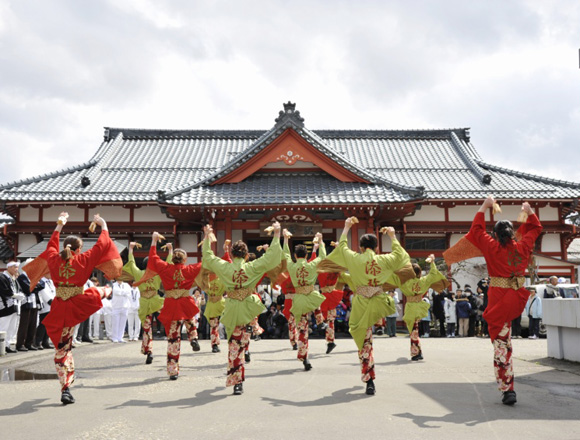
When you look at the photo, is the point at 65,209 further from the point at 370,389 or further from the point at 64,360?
the point at 370,389

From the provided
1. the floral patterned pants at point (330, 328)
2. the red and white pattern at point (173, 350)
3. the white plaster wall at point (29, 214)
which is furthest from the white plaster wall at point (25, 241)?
the red and white pattern at point (173, 350)

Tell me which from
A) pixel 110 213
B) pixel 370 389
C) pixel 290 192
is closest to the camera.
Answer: pixel 370 389

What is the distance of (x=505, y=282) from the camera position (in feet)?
19.0

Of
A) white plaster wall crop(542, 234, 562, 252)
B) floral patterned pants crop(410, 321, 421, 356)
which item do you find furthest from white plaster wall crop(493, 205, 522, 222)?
floral patterned pants crop(410, 321, 421, 356)

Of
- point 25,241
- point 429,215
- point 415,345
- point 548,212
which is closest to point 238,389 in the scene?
point 415,345

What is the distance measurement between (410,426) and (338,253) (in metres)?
2.61

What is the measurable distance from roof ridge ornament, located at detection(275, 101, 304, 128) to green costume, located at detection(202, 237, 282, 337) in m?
11.4

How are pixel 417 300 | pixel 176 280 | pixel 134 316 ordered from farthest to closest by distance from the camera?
1. pixel 134 316
2. pixel 417 300
3. pixel 176 280

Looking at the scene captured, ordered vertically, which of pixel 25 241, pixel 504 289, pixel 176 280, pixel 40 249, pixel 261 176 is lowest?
pixel 504 289

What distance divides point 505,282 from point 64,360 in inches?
205

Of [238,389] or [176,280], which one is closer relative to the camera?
[238,389]

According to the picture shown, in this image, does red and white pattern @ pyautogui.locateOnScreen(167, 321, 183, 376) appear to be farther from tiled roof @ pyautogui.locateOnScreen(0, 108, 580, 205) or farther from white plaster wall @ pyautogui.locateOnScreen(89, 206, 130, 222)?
white plaster wall @ pyautogui.locateOnScreen(89, 206, 130, 222)

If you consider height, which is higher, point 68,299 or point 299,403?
point 68,299

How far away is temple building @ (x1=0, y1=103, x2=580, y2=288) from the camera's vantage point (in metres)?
16.3
